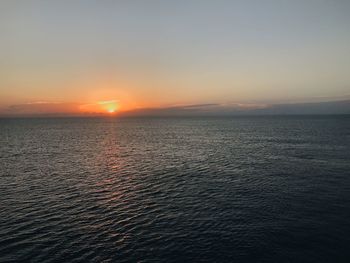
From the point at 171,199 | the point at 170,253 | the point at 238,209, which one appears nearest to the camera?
the point at 170,253

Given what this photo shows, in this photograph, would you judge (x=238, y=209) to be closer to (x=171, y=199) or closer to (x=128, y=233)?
(x=171, y=199)

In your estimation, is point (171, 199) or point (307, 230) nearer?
point (307, 230)

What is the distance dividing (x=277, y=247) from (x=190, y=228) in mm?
8896

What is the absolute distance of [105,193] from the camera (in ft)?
152

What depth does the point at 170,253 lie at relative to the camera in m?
26.6

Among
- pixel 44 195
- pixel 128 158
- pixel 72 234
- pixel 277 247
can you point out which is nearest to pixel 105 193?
pixel 44 195

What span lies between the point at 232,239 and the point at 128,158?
57775mm

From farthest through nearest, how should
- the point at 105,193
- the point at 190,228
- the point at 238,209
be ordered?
the point at 105,193
the point at 238,209
the point at 190,228

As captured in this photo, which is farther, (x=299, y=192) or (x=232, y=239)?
(x=299, y=192)

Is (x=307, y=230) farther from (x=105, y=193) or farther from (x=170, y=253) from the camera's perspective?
(x=105, y=193)

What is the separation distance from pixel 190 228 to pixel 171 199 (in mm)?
10662

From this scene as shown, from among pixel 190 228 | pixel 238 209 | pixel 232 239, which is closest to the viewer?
pixel 232 239

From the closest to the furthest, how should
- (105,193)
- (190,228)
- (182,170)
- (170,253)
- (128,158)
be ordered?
1. (170,253)
2. (190,228)
3. (105,193)
4. (182,170)
5. (128,158)

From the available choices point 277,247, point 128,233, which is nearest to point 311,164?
point 277,247
